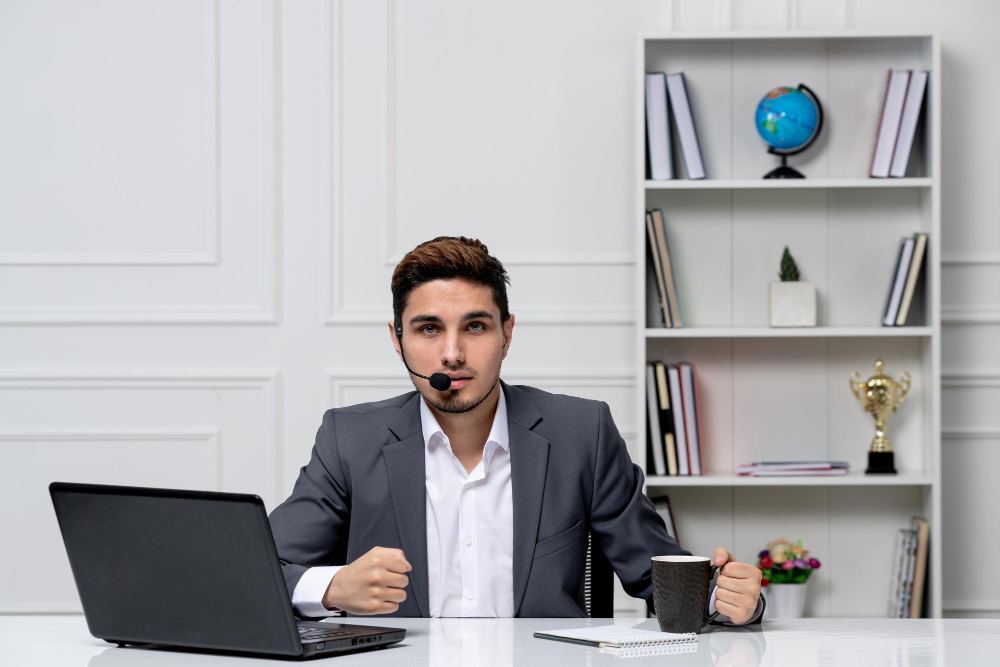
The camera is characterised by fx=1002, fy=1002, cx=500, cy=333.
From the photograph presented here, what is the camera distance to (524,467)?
5.38 feet

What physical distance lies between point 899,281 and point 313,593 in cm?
210

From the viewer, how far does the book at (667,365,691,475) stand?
2.85 m

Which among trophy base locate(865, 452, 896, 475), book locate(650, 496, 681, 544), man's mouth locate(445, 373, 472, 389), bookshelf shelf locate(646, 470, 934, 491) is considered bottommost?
book locate(650, 496, 681, 544)

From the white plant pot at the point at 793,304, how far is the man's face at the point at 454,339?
1.44m

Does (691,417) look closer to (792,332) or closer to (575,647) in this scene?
(792,332)

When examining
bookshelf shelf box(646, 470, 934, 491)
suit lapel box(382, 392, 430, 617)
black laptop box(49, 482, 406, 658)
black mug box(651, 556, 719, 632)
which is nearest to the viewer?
black laptop box(49, 482, 406, 658)

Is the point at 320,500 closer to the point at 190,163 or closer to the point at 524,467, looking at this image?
the point at 524,467

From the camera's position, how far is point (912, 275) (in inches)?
111

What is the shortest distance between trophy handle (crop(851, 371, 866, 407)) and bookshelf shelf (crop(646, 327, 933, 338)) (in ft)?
0.59

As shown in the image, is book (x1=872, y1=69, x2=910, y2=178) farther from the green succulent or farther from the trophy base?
the trophy base

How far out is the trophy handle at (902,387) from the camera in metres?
2.92

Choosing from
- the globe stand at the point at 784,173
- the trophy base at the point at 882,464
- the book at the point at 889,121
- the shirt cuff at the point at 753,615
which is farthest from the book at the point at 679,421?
the shirt cuff at the point at 753,615

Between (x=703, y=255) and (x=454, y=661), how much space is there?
6.85ft

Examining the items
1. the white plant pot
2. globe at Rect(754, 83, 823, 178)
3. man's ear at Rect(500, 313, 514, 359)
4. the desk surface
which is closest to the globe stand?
globe at Rect(754, 83, 823, 178)
